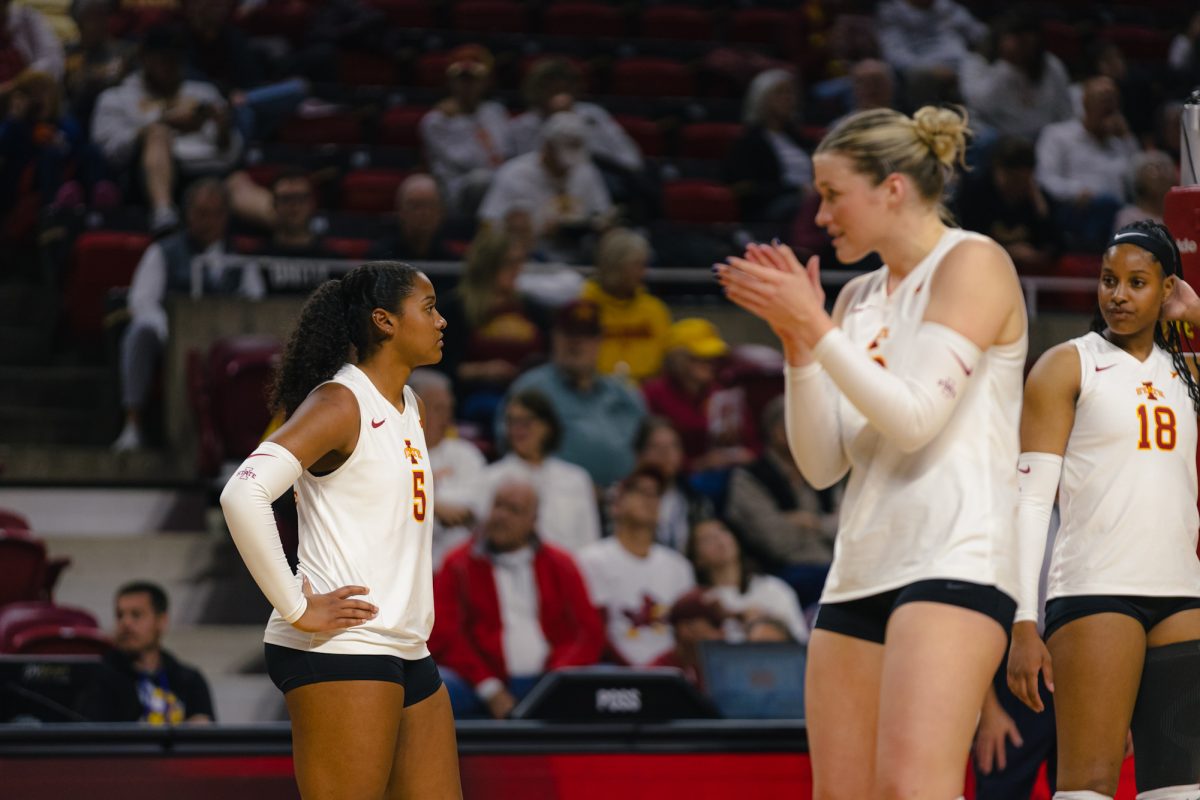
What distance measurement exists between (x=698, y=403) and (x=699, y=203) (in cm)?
221

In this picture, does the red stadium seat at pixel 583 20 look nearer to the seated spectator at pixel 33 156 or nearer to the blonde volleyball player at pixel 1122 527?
the seated spectator at pixel 33 156

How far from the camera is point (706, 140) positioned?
10.5 m

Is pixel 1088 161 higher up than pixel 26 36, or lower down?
lower down

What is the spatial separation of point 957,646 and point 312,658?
4.07 ft

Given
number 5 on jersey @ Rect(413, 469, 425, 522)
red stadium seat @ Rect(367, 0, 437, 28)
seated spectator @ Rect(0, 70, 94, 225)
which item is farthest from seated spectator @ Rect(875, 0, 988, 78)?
number 5 on jersey @ Rect(413, 469, 425, 522)

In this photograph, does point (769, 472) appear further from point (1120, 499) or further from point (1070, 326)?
point (1120, 499)

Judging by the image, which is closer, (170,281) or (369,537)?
(369,537)

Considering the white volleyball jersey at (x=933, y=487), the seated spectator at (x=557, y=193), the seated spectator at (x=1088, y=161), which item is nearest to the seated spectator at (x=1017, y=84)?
the seated spectator at (x=1088, y=161)

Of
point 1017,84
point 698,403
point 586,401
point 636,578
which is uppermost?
point 1017,84

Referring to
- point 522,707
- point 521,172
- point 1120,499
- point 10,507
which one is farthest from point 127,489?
point 1120,499

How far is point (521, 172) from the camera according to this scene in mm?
8703

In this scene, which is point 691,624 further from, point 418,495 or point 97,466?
point 97,466

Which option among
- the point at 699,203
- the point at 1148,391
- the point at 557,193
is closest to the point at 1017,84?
the point at 699,203

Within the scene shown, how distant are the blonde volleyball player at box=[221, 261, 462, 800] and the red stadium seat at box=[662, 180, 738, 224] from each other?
6.25 metres
